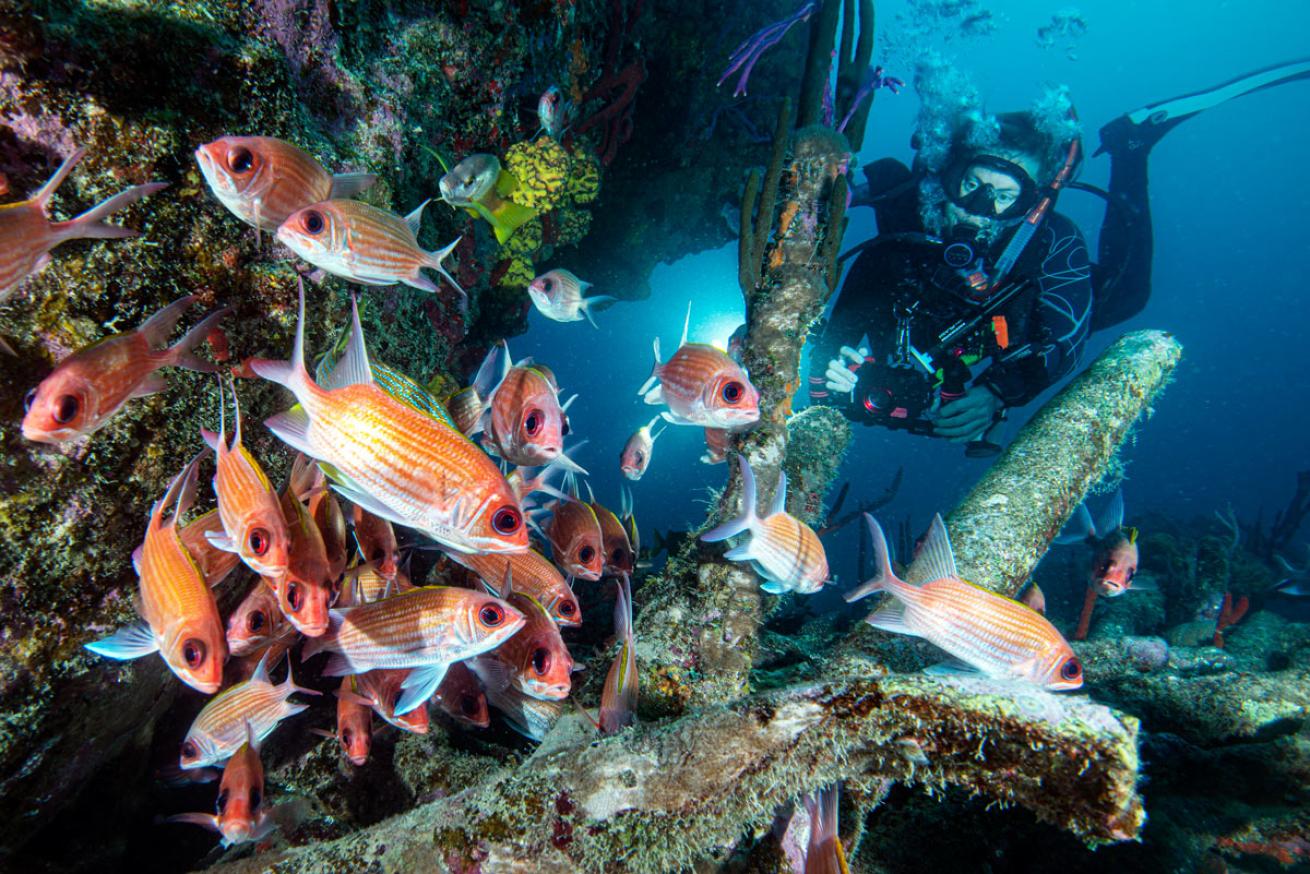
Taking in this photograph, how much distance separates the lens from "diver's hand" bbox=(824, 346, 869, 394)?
21.8 feet

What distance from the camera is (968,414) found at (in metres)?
6.65

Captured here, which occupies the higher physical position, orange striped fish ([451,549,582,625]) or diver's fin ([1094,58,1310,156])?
diver's fin ([1094,58,1310,156])

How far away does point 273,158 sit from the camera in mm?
1964

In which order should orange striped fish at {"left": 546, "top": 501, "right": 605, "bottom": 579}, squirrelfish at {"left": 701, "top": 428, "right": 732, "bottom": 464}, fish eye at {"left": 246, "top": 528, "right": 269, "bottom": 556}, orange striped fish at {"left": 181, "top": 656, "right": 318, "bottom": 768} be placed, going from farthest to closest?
1. squirrelfish at {"left": 701, "top": 428, "right": 732, "bottom": 464}
2. orange striped fish at {"left": 546, "top": 501, "right": 605, "bottom": 579}
3. orange striped fish at {"left": 181, "top": 656, "right": 318, "bottom": 768}
4. fish eye at {"left": 246, "top": 528, "right": 269, "bottom": 556}

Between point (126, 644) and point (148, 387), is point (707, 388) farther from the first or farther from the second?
point (126, 644)

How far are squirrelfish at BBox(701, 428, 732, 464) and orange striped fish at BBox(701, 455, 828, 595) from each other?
916 mm

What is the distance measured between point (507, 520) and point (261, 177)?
1631mm

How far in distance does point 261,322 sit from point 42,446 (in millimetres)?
828

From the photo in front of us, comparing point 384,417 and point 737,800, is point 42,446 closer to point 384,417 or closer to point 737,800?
point 384,417

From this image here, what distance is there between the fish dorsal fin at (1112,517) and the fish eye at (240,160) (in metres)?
6.61

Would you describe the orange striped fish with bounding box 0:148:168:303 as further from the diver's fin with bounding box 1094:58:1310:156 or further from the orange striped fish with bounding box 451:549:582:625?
the diver's fin with bounding box 1094:58:1310:156

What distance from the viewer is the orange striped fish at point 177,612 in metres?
1.73

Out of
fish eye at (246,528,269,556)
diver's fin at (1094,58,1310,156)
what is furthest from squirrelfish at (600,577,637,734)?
diver's fin at (1094,58,1310,156)

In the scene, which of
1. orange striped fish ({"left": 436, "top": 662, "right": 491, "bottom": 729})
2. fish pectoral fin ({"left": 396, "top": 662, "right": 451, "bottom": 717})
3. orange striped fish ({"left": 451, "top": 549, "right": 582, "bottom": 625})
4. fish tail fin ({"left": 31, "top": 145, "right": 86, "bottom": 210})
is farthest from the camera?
orange striped fish ({"left": 436, "top": 662, "right": 491, "bottom": 729})
